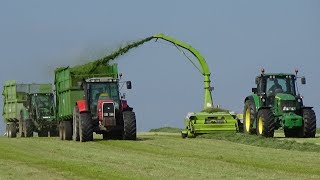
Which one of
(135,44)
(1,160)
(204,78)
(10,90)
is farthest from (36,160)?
(10,90)

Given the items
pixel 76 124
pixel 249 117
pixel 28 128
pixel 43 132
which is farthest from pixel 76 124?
pixel 43 132

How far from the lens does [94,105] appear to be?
34.5m

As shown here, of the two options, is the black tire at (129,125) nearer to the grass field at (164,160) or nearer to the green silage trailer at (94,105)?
the green silage trailer at (94,105)

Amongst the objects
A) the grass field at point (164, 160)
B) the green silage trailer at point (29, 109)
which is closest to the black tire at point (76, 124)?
→ the grass field at point (164, 160)

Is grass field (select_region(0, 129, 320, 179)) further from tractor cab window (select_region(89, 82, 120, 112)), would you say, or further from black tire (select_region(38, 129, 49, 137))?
black tire (select_region(38, 129, 49, 137))

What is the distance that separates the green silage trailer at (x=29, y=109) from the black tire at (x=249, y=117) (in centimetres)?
1222

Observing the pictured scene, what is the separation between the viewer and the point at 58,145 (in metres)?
31.6

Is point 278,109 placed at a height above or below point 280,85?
below

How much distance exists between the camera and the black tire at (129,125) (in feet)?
109

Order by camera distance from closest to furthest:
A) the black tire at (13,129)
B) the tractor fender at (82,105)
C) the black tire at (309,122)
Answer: the tractor fender at (82,105) < the black tire at (309,122) < the black tire at (13,129)

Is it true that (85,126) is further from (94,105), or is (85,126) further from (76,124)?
(94,105)

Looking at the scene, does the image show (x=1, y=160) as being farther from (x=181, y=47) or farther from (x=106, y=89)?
(x=181, y=47)

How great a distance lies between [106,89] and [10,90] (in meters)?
16.7

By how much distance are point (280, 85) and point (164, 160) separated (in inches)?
546
